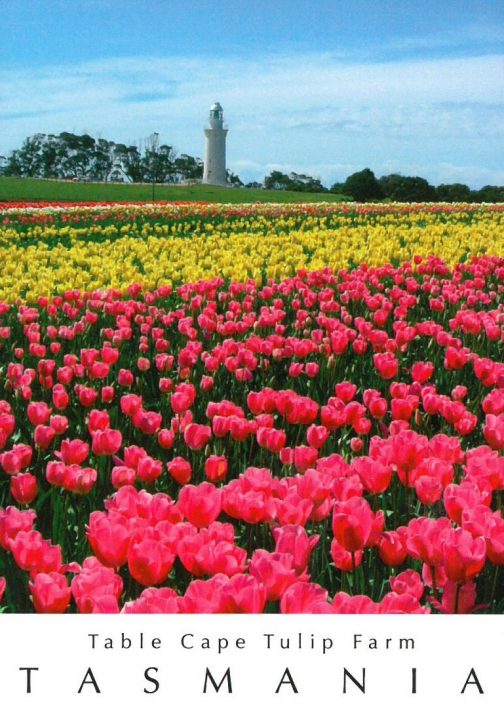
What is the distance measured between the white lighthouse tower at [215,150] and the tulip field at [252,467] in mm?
92671

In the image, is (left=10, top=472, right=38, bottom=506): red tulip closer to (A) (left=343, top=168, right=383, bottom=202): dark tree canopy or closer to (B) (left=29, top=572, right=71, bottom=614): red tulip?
(B) (left=29, top=572, right=71, bottom=614): red tulip

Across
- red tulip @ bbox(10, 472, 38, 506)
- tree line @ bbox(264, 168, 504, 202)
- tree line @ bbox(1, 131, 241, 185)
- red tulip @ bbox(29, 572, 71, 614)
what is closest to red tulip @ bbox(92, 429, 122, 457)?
red tulip @ bbox(10, 472, 38, 506)

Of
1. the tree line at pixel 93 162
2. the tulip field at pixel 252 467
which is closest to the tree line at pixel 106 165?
the tree line at pixel 93 162

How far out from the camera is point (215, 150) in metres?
98.2

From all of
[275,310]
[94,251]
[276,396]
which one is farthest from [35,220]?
[276,396]

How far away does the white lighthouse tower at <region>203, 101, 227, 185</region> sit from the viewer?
98000 millimetres

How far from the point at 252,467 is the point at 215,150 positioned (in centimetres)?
9860

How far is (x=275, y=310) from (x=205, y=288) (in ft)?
4.13

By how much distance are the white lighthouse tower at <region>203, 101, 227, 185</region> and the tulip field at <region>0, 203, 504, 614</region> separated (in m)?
92.7

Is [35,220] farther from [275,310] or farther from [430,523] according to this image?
[430,523]

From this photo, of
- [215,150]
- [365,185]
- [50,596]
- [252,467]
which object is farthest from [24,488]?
[215,150]

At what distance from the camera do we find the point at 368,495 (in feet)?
10.3

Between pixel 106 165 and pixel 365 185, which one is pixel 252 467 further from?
pixel 106 165
